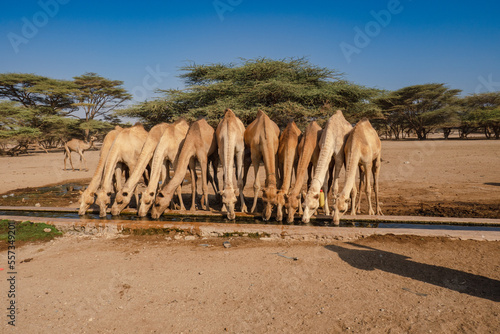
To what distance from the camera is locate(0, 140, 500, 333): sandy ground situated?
3117 mm

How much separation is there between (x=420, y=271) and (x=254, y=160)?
3878 mm

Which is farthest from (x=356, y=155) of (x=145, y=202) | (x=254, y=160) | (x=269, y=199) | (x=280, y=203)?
(x=145, y=202)

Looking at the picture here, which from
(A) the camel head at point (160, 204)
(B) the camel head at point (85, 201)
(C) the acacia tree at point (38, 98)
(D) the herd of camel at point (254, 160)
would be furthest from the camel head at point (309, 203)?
(C) the acacia tree at point (38, 98)

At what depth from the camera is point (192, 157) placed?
23.5 feet

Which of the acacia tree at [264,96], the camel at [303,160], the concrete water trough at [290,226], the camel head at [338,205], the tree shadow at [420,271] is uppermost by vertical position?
the acacia tree at [264,96]

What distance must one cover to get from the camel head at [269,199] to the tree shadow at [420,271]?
137cm

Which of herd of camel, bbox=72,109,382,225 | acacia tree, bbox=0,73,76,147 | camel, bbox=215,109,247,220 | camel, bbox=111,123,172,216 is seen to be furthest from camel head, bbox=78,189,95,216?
acacia tree, bbox=0,73,76,147

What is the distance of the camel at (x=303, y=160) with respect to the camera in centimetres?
586

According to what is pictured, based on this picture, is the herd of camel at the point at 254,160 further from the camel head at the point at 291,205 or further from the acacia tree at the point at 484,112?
the acacia tree at the point at 484,112

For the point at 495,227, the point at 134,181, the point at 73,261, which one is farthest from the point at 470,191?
the point at 73,261

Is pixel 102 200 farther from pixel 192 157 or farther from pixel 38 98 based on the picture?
pixel 38 98

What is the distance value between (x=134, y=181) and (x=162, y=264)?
99.0 inches

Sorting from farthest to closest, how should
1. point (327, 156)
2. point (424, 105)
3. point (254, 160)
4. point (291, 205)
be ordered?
point (424, 105)
point (254, 160)
point (327, 156)
point (291, 205)

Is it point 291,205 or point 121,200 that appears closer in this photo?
point 291,205
